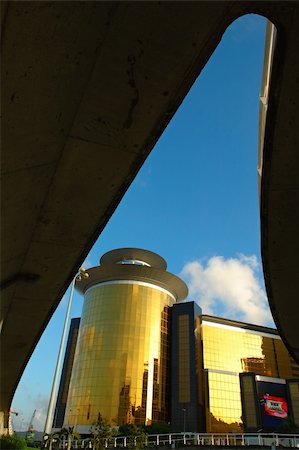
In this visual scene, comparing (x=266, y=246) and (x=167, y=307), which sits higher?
(x=167, y=307)

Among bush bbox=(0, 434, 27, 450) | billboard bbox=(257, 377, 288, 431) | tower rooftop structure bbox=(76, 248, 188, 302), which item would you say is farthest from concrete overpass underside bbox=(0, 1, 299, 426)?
tower rooftop structure bbox=(76, 248, 188, 302)

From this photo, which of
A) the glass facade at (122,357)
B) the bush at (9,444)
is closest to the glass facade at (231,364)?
the glass facade at (122,357)

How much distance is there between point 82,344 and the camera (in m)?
71.3

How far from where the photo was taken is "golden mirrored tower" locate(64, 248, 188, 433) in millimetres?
61906

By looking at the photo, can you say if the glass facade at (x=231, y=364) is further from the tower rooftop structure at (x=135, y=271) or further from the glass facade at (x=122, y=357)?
the tower rooftop structure at (x=135, y=271)

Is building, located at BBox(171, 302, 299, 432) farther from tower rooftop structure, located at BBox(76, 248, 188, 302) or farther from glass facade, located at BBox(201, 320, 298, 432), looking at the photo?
tower rooftop structure, located at BBox(76, 248, 188, 302)

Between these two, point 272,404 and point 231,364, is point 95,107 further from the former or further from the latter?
point 231,364

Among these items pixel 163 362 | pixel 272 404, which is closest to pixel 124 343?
pixel 163 362

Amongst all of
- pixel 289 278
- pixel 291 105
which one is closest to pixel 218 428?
pixel 289 278

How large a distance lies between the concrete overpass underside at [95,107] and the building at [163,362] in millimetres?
59446

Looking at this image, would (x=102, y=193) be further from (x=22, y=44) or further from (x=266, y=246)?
(x=266, y=246)

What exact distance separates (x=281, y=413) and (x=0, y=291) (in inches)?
2423

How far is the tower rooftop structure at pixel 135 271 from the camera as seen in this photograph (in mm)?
73188

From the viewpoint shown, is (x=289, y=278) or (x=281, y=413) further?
(x=281, y=413)
